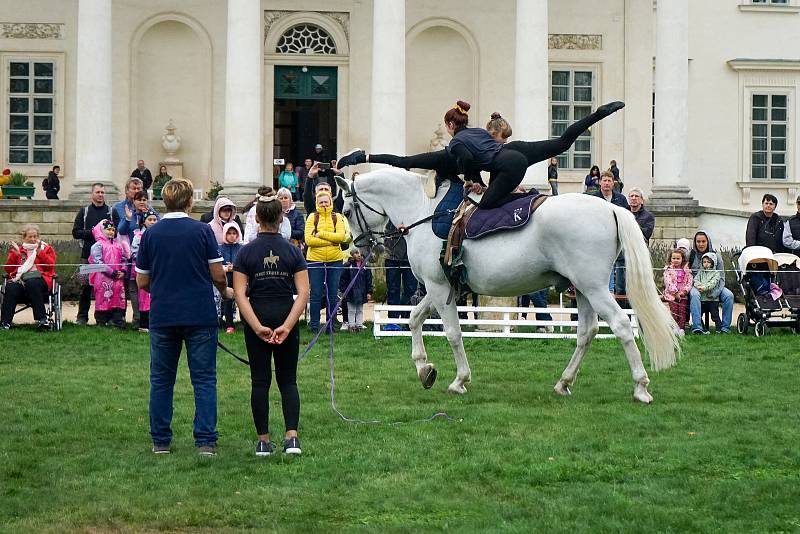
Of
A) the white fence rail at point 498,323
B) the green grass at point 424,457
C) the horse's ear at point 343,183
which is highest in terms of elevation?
the horse's ear at point 343,183

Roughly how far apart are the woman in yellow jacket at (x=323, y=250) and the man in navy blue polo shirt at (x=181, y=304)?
8449mm

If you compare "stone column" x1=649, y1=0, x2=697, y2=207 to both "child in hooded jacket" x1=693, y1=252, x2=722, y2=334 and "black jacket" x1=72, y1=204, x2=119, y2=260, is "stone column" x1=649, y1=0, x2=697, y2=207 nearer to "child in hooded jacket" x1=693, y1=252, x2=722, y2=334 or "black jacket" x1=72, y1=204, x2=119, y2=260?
"child in hooded jacket" x1=693, y1=252, x2=722, y2=334

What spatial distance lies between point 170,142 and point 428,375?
21556mm

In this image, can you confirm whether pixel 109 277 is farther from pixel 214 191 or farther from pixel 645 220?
pixel 214 191

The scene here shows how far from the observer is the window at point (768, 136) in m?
38.0

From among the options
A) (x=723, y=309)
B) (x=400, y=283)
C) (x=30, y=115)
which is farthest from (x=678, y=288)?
(x=30, y=115)

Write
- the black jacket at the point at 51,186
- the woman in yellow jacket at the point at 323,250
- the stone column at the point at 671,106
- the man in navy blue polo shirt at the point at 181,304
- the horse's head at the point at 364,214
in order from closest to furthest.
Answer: the man in navy blue polo shirt at the point at 181,304 < the horse's head at the point at 364,214 < the woman in yellow jacket at the point at 323,250 < the stone column at the point at 671,106 < the black jacket at the point at 51,186

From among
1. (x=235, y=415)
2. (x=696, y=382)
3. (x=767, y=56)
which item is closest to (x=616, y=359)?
(x=696, y=382)

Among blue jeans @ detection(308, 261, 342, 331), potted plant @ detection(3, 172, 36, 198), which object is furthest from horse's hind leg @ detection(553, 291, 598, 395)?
potted plant @ detection(3, 172, 36, 198)

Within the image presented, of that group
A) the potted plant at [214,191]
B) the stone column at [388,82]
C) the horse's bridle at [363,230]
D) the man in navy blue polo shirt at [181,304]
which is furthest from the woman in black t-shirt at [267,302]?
the potted plant at [214,191]

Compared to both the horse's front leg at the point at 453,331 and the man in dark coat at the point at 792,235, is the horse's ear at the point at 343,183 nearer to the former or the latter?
the horse's front leg at the point at 453,331

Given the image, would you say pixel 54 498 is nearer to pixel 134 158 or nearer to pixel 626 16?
pixel 134 158

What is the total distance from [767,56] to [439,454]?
30656 mm

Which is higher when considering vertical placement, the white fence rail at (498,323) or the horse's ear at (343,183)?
the horse's ear at (343,183)
